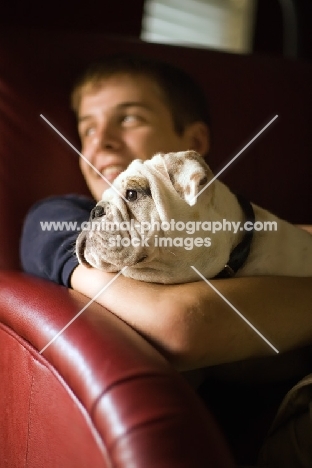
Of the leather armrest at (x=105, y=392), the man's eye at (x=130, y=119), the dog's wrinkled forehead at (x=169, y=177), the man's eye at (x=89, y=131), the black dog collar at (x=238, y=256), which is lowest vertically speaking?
the leather armrest at (x=105, y=392)

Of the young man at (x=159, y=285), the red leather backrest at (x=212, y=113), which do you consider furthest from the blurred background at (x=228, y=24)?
the young man at (x=159, y=285)

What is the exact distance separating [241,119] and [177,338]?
748mm

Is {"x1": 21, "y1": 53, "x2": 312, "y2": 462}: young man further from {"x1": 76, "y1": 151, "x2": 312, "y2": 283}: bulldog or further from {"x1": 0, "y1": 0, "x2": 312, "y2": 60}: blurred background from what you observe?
{"x1": 0, "y1": 0, "x2": 312, "y2": 60}: blurred background

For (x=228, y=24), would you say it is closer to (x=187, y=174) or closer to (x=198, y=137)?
(x=198, y=137)

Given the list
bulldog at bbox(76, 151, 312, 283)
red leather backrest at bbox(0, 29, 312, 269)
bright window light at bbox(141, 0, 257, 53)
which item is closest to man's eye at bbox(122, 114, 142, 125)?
red leather backrest at bbox(0, 29, 312, 269)

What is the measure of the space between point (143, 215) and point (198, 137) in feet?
1.50

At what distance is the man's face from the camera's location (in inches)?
42.1

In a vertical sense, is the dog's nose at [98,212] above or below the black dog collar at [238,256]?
above

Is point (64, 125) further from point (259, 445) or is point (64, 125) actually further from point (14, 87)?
point (259, 445)

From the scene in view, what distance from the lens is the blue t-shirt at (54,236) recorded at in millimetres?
864

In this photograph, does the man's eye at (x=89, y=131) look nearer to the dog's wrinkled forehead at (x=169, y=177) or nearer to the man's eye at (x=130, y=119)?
the man's eye at (x=130, y=119)

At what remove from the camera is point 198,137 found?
117cm

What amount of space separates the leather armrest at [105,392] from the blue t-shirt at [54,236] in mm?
93

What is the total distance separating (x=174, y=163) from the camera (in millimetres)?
804
